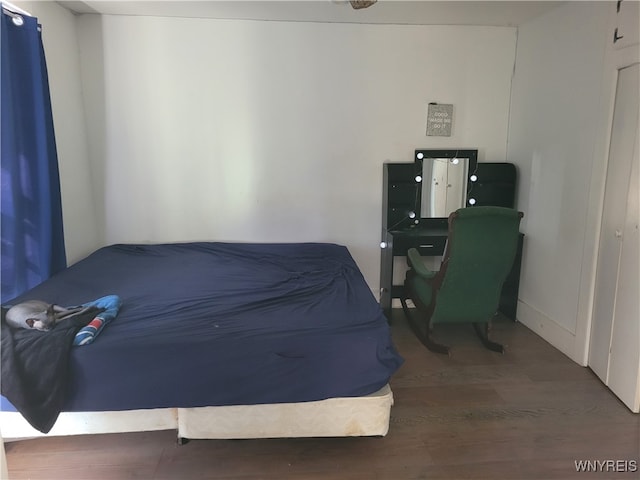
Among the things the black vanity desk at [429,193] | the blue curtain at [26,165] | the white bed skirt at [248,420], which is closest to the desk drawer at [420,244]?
the black vanity desk at [429,193]

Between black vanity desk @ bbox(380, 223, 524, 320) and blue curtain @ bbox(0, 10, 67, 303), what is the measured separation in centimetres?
243

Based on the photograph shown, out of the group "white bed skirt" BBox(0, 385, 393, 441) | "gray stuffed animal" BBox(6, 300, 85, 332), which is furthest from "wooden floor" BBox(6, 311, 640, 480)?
"gray stuffed animal" BBox(6, 300, 85, 332)

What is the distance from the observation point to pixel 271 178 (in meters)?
3.80

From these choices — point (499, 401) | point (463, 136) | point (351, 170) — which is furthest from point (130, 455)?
point (463, 136)

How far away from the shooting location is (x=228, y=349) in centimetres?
201

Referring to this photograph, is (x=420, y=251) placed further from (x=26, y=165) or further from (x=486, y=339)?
(x=26, y=165)

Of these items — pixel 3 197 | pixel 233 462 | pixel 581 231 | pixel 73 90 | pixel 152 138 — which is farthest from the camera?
pixel 152 138

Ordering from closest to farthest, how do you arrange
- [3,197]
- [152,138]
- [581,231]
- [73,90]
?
[3,197] → [581,231] → [73,90] → [152,138]

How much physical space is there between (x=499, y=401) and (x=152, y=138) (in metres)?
3.20

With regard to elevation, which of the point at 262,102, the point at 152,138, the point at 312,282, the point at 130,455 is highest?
the point at 262,102

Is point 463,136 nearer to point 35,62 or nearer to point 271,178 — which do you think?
point 271,178

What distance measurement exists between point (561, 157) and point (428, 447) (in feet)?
7.32

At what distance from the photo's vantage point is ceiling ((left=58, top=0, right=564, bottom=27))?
3156 millimetres

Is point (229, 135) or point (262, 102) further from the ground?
point (262, 102)
